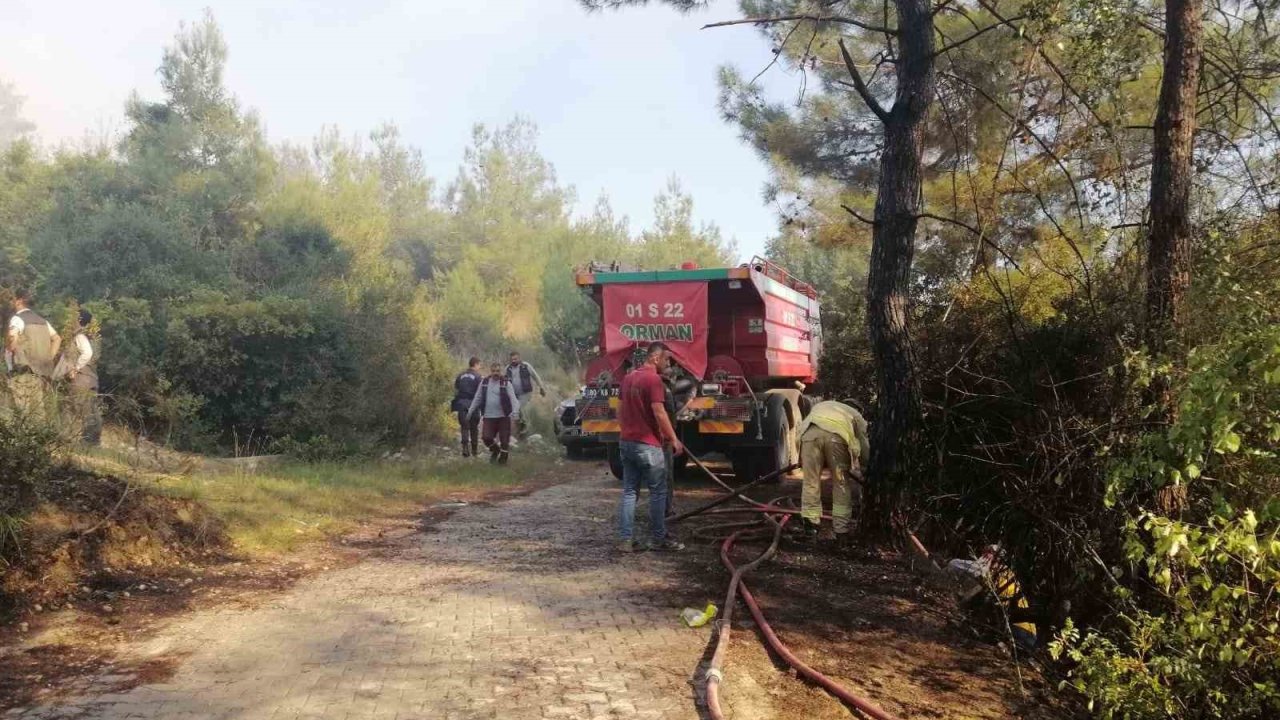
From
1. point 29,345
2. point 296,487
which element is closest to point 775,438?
point 296,487

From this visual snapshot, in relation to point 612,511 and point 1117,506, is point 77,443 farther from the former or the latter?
point 1117,506

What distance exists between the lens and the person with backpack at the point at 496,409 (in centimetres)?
1404

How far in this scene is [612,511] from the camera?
10023mm

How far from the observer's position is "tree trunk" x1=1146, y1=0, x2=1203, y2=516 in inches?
198

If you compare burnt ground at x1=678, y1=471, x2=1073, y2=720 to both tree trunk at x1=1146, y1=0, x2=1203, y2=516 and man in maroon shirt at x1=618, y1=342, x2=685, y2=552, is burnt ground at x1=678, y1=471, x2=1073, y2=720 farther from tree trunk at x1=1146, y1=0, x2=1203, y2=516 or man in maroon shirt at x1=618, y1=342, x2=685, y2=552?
tree trunk at x1=1146, y1=0, x2=1203, y2=516

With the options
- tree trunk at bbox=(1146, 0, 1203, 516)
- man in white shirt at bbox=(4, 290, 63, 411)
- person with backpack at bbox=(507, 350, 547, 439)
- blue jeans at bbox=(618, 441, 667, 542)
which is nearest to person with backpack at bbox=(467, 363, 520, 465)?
person with backpack at bbox=(507, 350, 547, 439)

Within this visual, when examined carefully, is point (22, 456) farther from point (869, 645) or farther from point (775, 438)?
point (775, 438)

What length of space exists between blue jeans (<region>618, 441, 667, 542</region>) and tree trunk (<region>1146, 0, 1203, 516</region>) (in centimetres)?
382

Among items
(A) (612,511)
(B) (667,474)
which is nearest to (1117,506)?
(B) (667,474)

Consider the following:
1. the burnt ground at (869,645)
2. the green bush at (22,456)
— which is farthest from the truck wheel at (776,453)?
the green bush at (22,456)

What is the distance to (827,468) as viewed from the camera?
26.3 ft

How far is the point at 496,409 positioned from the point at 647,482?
6732mm

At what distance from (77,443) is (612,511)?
5160mm

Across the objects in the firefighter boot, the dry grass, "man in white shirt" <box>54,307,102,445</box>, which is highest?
"man in white shirt" <box>54,307,102,445</box>
